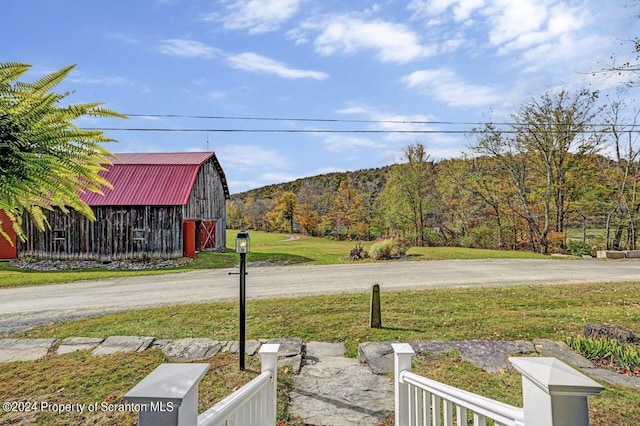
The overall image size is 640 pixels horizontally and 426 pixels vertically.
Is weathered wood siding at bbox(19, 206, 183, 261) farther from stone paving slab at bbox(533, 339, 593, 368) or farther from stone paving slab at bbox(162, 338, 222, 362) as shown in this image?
stone paving slab at bbox(533, 339, 593, 368)

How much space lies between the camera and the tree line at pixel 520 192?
1842 centimetres

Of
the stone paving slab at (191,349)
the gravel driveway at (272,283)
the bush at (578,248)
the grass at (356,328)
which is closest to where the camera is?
the grass at (356,328)

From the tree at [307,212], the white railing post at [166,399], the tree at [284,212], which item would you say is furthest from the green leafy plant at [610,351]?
the tree at [284,212]

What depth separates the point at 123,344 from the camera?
4.95 meters

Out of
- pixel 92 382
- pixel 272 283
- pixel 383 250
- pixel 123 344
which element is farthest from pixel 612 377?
pixel 383 250

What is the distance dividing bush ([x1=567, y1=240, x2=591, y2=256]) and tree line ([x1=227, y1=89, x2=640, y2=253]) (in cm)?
78

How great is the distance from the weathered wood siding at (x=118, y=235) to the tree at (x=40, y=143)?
15.2m

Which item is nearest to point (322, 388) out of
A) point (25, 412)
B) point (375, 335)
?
point (375, 335)

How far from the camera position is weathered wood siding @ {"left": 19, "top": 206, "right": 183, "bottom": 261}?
15.4 meters

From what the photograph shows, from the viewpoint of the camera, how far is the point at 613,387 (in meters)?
3.67

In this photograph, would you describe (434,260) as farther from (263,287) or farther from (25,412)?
(25,412)

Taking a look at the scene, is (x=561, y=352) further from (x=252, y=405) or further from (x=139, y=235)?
(x=139, y=235)

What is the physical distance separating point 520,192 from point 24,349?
22.4 metres

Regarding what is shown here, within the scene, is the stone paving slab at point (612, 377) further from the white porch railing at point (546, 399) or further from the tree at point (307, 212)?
the tree at point (307, 212)
